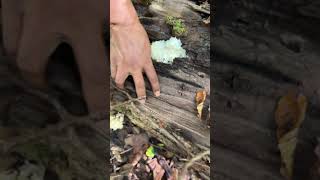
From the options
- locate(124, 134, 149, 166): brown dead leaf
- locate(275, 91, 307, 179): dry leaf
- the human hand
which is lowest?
locate(124, 134, 149, 166): brown dead leaf

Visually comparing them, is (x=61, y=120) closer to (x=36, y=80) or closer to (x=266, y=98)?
(x=36, y=80)

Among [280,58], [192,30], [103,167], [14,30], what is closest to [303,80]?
[280,58]

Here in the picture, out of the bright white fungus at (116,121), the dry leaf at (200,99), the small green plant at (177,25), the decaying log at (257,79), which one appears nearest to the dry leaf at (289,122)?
the decaying log at (257,79)

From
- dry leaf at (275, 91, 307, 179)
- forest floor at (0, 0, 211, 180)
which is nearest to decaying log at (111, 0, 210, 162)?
forest floor at (0, 0, 211, 180)

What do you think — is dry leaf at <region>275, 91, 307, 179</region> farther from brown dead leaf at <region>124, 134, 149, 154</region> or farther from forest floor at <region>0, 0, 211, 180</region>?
brown dead leaf at <region>124, 134, 149, 154</region>

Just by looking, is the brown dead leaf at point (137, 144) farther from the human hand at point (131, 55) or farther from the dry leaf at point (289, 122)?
the dry leaf at point (289, 122)

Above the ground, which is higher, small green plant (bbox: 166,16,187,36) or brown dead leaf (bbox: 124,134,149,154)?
small green plant (bbox: 166,16,187,36)

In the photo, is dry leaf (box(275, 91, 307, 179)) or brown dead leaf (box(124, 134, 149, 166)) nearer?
dry leaf (box(275, 91, 307, 179))
